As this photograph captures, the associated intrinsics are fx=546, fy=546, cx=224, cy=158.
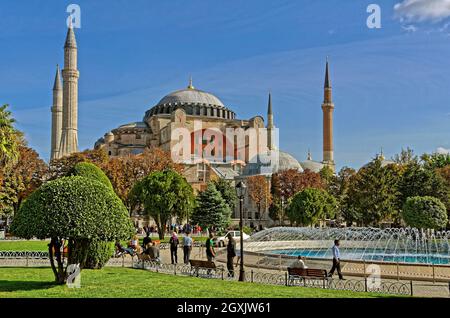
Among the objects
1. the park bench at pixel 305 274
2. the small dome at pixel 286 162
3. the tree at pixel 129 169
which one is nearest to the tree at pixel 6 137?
the tree at pixel 129 169

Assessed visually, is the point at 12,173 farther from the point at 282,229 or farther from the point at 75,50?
the point at 75,50

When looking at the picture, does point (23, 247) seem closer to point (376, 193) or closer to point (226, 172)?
point (376, 193)

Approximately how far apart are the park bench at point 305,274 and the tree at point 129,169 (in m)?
26.2

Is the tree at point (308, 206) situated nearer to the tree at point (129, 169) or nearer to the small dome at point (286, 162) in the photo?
the tree at point (129, 169)

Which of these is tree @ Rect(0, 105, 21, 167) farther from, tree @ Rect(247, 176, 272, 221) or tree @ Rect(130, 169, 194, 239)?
tree @ Rect(247, 176, 272, 221)

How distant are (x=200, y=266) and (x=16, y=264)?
5823 mm

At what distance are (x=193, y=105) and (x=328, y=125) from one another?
58.0 feet

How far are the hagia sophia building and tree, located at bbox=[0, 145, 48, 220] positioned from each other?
15659 millimetres

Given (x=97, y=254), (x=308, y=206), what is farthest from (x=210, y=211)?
(x=97, y=254)

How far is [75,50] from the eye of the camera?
58.4 metres

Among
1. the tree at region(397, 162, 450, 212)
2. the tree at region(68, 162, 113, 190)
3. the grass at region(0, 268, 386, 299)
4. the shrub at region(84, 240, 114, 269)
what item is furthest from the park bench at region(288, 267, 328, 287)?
the tree at region(397, 162, 450, 212)

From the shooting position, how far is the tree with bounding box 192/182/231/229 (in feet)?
118

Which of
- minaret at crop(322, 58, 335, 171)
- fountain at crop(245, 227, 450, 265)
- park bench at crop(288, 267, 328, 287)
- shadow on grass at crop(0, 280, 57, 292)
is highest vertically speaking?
minaret at crop(322, 58, 335, 171)

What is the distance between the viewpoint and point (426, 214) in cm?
2900
